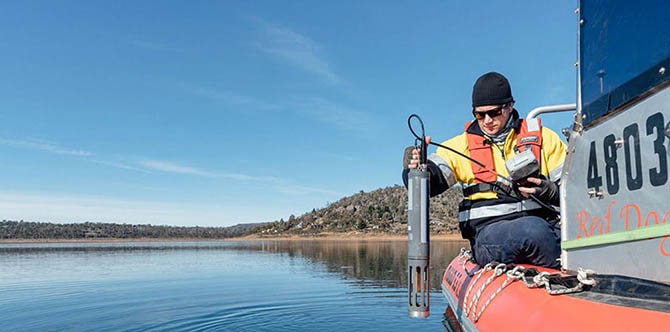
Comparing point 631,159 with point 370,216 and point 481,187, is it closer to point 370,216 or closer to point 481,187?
point 481,187

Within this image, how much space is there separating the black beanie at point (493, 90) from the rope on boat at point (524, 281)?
1411 millimetres

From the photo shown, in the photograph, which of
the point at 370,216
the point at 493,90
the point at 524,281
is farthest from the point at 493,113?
the point at 370,216

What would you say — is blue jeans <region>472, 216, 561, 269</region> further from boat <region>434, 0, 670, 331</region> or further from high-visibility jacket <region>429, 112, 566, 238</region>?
boat <region>434, 0, 670, 331</region>

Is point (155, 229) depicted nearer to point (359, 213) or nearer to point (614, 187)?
point (359, 213)

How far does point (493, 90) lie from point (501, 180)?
79 centimetres

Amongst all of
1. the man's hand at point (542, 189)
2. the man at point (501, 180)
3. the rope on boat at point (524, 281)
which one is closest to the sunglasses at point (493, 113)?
the man at point (501, 180)

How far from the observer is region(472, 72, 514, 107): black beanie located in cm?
402

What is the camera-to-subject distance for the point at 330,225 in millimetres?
82562

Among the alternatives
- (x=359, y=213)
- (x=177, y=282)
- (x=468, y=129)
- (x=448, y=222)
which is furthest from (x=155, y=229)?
(x=468, y=129)

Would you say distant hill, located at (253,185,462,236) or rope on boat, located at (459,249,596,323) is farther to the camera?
distant hill, located at (253,185,462,236)

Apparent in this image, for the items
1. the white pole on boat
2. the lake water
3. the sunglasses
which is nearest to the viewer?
the white pole on boat

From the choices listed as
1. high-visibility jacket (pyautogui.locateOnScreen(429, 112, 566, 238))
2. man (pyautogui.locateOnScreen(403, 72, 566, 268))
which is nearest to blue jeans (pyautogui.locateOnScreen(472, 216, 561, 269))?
man (pyautogui.locateOnScreen(403, 72, 566, 268))

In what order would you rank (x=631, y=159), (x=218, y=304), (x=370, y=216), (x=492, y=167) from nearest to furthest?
(x=631, y=159)
(x=492, y=167)
(x=218, y=304)
(x=370, y=216)

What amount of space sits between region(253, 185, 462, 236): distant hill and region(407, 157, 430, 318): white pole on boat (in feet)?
192
